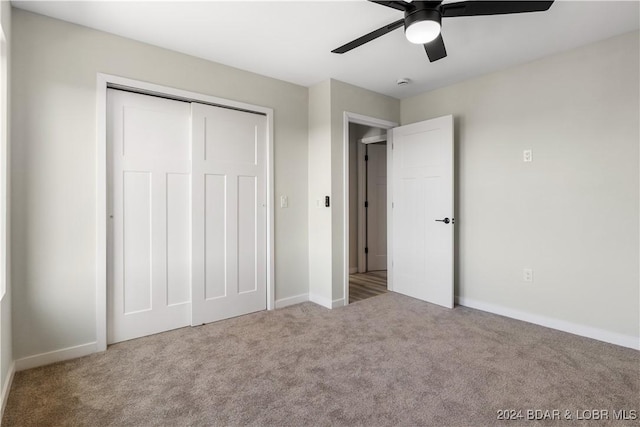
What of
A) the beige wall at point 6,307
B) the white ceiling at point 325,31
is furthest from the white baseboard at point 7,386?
the white ceiling at point 325,31

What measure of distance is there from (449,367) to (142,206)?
2557mm

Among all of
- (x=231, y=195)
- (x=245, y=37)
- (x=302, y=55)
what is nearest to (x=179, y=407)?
(x=231, y=195)

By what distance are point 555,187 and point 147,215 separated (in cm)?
341

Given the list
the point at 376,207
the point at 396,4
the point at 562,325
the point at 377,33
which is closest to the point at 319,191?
the point at 377,33

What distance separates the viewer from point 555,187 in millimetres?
2889

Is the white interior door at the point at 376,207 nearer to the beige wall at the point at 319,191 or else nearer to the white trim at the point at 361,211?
the white trim at the point at 361,211

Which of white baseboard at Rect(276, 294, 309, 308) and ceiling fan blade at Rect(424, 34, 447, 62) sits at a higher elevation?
ceiling fan blade at Rect(424, 34, 447, 62)

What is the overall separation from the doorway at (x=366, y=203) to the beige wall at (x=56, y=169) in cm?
321

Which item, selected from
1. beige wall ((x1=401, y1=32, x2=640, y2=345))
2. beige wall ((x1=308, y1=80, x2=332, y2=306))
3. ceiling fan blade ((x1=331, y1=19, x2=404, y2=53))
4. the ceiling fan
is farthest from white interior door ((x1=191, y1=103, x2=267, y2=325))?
beige wall ((x1=401, y1=32, x2=640, y2=345))

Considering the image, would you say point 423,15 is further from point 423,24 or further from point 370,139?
point 370,139

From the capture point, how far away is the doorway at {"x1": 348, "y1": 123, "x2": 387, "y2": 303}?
5.29 meters

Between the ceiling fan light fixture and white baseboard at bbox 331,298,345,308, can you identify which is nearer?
the ceiling fan light fixture

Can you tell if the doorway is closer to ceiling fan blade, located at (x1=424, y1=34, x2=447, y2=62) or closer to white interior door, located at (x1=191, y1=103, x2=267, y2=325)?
white interior door, located at (x1=191, y1=103, x2=267, y2=325)

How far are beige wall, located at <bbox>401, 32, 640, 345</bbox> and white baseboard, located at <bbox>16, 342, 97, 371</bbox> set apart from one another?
133 inches
